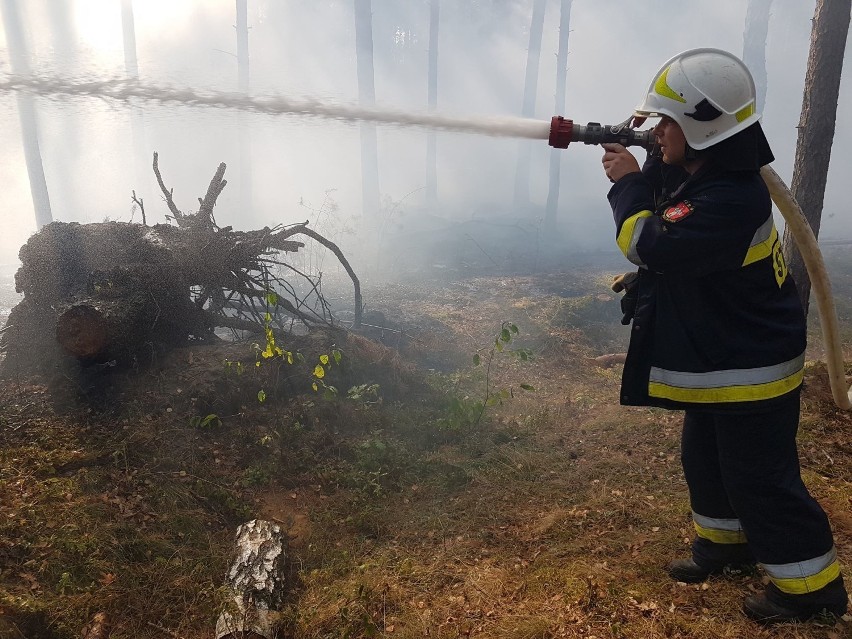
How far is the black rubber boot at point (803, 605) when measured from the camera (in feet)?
7.11

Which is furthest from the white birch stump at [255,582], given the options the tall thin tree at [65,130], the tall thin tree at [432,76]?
the tall thin tree at [65,130]

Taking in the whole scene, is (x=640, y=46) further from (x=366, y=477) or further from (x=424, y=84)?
(x=366, y=477)

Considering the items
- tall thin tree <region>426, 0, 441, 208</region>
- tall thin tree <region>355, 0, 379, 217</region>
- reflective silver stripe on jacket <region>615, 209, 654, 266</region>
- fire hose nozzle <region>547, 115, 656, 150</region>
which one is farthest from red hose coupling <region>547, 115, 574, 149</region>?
tall thin tree <region>426, 0, 441, 208</region>

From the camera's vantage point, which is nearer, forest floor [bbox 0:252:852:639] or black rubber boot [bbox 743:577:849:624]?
black rubber boot [bbox 743:577:849:624]

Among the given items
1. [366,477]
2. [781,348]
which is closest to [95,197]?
[366,477]

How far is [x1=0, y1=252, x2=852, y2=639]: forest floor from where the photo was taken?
254cm

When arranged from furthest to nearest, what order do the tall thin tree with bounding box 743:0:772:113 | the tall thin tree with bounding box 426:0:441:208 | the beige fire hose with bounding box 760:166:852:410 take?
the tall thin tree with bounding box 426:0:441:208
the tall thin tree with bounding box 743:0:772:113
the beige fire hose with bounding box 760:166:852:410

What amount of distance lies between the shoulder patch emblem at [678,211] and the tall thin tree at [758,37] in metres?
32.4

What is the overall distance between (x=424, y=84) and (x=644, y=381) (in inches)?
1997

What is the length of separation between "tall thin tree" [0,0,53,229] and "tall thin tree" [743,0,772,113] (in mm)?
34173

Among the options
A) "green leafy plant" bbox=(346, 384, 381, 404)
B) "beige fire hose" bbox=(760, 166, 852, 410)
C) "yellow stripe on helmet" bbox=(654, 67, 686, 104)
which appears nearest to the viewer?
"yellow stripe on helmet" bbox=(654, 67, 686, 104)

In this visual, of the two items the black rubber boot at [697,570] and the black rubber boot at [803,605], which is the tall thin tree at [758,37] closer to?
the black rubber boot at [697,570]

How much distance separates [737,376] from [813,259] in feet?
2.86

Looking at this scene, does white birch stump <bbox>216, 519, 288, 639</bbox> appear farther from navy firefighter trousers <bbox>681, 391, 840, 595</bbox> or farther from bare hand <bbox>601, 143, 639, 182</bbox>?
bare hand <bbox>601, 143, 639, 182</bbox>
